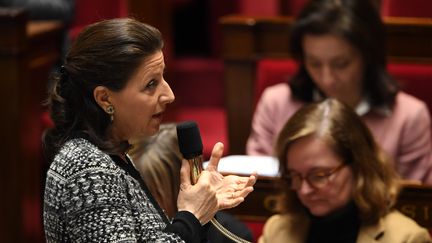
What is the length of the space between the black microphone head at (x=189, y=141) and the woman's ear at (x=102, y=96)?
7 cm

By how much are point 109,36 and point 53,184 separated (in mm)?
147

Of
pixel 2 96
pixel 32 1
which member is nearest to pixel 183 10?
pixel 32 1

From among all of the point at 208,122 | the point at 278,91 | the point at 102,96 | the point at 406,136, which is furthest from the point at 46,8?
the point at 102,96

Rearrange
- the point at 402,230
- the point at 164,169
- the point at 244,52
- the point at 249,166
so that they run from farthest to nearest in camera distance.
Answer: the point at 244,52
the point at 249,166
the point at 402,230
the point at 164,169

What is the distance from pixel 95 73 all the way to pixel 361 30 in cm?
93

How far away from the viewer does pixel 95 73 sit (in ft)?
2.86

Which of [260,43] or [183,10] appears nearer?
[260,43]

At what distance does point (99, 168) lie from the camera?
2.77 feet

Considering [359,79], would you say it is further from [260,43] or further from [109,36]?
[109,36]

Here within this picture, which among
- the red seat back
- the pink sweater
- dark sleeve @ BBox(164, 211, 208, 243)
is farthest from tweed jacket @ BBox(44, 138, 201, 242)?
the red seat back

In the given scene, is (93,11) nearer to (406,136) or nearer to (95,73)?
(406,136)

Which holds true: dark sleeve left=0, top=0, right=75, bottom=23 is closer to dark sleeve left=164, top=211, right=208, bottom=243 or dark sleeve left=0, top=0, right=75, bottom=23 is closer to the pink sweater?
the pink sweater

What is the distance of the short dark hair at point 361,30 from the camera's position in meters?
1.71

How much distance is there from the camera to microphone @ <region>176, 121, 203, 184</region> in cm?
87
